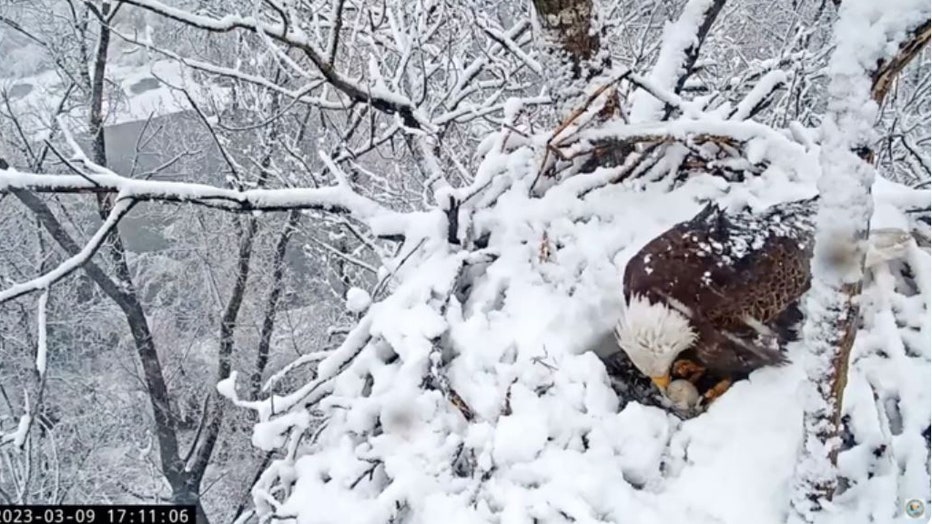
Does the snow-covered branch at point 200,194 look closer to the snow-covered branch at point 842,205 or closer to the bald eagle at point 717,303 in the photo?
the bald eagle at point 717,303

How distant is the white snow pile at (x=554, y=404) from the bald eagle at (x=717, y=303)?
0.05 m

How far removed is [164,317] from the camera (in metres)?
8.71

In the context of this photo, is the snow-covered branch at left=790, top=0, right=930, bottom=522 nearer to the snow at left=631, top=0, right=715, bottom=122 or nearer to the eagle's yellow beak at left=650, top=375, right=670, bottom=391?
the eagle's yellow beak at left=650, top=375, right=670, bottom=391

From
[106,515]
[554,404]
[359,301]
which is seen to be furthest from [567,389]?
[106,515]

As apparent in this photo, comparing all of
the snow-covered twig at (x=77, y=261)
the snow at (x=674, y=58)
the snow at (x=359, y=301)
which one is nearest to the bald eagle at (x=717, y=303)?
the snow at (x=359, y=301)

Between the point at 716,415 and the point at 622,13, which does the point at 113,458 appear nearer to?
the point at 622,13

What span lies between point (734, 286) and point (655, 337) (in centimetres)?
19

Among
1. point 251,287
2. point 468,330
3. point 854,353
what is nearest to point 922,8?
point 854,353

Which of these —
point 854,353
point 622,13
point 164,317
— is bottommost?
point 854,353

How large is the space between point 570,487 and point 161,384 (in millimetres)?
6187

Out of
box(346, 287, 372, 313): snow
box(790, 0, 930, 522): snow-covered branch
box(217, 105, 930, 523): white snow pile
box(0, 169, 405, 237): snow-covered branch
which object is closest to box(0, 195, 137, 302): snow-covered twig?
box(0, 169, 405, 237): snow-covered branch

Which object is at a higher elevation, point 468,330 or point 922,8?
point 468,330

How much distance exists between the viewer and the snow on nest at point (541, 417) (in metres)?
1.18

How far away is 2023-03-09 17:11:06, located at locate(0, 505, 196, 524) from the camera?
9.58ft
